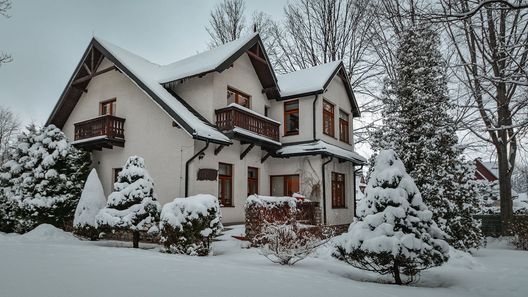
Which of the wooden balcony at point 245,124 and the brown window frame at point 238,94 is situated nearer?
the wooden balcony at point 245,124

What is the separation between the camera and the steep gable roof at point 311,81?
661 inches

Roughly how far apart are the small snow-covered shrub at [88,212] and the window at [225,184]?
4481 mm

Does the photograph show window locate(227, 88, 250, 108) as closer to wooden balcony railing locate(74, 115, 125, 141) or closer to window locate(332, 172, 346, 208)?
wooden balcony railing locate(74, 115, 125, 141)

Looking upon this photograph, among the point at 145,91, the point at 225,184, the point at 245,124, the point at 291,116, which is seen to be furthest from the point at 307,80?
the point at 145,91

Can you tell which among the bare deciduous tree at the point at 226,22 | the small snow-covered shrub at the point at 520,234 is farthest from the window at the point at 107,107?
the small snow-covered shrub at the point at 520,234

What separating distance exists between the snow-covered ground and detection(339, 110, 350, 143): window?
1025 centimetres

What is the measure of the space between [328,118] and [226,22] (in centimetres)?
1615

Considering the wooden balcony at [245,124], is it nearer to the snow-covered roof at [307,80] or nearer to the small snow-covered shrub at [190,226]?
the snow-covered roof at [307,80]

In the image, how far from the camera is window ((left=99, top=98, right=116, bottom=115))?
16.8 m

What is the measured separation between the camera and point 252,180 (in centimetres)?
1658

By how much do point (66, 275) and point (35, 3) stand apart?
40.2ft

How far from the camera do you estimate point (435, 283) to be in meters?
8.20

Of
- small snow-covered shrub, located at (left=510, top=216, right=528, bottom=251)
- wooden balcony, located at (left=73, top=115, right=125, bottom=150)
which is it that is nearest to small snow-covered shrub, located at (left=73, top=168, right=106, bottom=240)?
wooden balcony, located at (left=73, top=115, right=125, bottom=150)

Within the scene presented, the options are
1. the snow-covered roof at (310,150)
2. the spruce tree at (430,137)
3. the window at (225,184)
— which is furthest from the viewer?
the snow-covered roof at (310,150)
